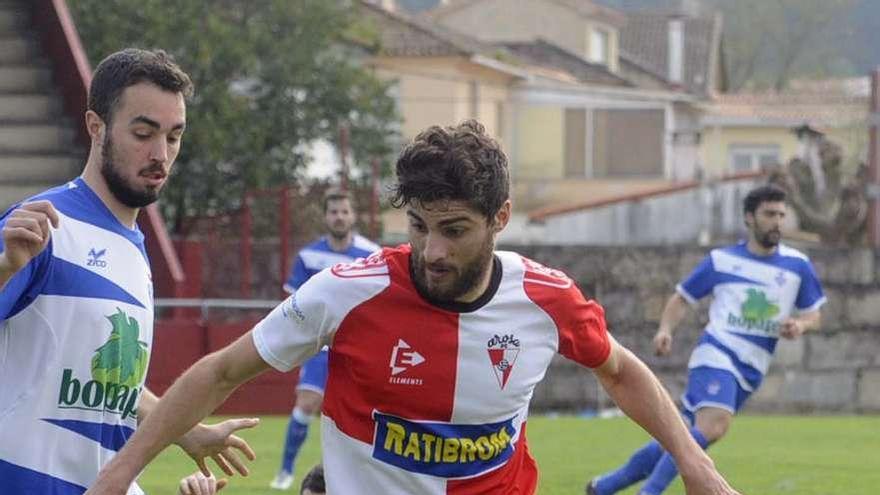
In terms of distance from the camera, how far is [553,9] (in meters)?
65.9

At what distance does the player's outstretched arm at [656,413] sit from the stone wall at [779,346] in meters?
17.0

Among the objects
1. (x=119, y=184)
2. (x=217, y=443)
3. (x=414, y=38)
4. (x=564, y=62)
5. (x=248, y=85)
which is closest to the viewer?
(x=217, y=443)

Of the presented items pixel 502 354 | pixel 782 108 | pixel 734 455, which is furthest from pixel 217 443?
pixel 782 108

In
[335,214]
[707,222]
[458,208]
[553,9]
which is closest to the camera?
[458,208]

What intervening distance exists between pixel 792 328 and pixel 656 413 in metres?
7.79

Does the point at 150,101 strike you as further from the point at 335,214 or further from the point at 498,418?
the point at 335,214

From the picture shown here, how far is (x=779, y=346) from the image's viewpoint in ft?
73.9

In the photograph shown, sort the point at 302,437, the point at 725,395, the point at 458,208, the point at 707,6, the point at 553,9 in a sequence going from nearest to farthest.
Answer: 1. the point at 458,208
2. the point at 725,395
3. the point at 302,437
4. the point at 553,9
5. the point at 707,6

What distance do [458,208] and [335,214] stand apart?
412 inches

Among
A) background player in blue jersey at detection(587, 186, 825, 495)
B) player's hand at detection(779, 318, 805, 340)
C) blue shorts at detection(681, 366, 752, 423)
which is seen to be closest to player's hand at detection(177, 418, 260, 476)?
background player in blue jersey at detection(587, 186, 825, 495)

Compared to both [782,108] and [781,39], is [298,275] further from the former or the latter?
[781,39]

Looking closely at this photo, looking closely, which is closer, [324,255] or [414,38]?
[324,255]

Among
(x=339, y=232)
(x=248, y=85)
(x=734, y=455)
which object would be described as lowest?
(x=734, y=455)

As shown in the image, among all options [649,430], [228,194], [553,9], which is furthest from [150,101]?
[553,9]
